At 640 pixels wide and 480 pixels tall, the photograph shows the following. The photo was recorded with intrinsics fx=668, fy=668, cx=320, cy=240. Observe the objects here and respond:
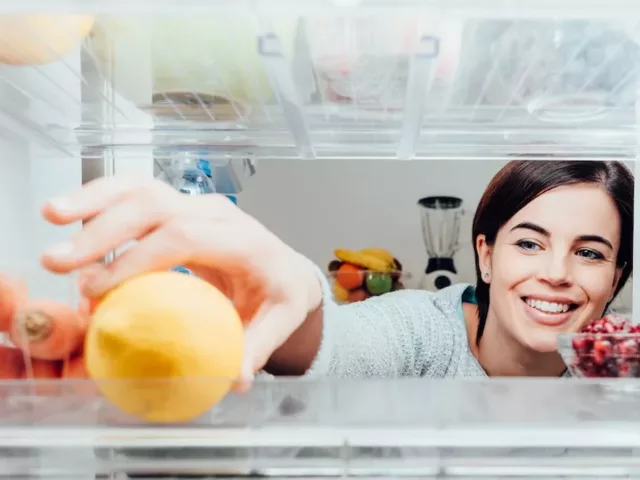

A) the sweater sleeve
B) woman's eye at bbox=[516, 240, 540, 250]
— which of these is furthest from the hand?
woman's eye at bbox=[516, 240, 540, 250]

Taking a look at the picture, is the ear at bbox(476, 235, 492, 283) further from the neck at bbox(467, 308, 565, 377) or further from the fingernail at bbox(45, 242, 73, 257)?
the fingernail at bbox(45, 242, 73, 257)

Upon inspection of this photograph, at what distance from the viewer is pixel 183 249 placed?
26.3 inches

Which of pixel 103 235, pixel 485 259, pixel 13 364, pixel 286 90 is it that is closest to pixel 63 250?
pixel 103 235

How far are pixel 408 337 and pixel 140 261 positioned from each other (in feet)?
1.71

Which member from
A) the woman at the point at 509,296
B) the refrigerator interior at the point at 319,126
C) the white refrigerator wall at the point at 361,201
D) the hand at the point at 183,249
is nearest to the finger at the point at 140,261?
the hand at the point at 183,249

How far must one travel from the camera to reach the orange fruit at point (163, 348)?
0.52 metres

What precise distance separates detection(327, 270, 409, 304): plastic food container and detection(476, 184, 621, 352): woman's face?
0.50 ft

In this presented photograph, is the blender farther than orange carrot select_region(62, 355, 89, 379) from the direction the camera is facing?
Yes

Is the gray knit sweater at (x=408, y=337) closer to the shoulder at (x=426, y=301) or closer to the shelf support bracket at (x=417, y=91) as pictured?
the shoulder at (x=426, y=301)

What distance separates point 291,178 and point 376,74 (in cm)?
37

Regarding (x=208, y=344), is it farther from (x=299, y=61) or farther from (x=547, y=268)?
(x=547, y=268)

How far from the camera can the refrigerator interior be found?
0.54m

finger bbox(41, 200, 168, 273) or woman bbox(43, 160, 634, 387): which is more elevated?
finger bbox(41, 200, 168, 273)

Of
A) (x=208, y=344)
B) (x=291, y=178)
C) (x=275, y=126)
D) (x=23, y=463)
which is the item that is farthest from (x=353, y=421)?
(x=291, y=178)
